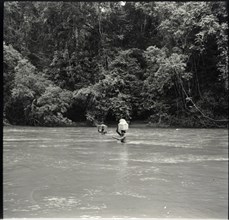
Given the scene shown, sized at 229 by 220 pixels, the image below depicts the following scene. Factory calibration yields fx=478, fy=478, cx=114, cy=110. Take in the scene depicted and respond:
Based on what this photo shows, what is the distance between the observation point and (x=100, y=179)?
8961 millimetres

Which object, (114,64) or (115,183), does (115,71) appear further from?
(115,183)

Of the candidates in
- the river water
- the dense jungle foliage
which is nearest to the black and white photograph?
the dense jungle foliage

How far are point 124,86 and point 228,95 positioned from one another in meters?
6.83

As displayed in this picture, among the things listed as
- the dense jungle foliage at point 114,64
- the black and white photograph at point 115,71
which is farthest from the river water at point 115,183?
the dense jungle foliage at point 114,64

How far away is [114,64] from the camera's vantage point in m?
32.0

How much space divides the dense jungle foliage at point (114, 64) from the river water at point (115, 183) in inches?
581

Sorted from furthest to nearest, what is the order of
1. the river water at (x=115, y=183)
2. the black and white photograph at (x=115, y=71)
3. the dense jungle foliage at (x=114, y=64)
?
the dense jungle foliage at (x=114, y=64) → the black and white photograph at (x=115, y=71) → the river water at (x=115, y=183)

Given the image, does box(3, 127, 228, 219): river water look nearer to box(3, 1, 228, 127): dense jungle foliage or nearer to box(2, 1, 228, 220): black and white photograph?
box(2, 1, 228, 220): black and white photograph

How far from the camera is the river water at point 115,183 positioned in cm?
625

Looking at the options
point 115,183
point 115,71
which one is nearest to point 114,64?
point 115,71

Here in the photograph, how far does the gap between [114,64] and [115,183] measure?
942 inches

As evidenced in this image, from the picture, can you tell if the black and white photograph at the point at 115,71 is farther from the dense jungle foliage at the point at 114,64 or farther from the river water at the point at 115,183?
the river water at the point at 115,183

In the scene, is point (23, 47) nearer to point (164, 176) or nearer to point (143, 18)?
point (143, 18)

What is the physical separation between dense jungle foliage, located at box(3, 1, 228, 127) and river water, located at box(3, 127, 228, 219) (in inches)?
581
